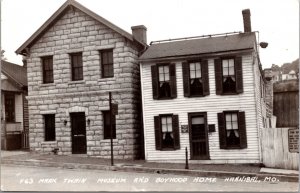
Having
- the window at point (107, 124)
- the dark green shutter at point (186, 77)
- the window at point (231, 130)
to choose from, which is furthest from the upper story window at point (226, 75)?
the window at point (107, 124)

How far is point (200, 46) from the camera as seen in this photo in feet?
65.2

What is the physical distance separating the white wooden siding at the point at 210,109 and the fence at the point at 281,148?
468 mm

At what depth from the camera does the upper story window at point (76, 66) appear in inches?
834

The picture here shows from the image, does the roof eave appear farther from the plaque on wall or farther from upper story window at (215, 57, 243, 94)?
the plaque on wall

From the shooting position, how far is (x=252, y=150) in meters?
18.1

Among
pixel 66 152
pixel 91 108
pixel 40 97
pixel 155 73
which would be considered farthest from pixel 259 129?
pixel 40 97

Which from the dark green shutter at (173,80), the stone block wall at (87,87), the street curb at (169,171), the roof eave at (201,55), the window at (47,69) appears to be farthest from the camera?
the window at (47,69)

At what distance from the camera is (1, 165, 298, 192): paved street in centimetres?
1262

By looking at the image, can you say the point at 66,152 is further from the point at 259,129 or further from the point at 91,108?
the point at 259,129

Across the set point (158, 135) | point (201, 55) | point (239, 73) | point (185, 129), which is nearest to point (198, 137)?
point (185, 129)

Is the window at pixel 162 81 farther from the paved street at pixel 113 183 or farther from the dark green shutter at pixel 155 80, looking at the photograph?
the paved street at pixel 113 183

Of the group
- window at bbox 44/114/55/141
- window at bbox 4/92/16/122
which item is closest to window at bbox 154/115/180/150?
window at bbox 44/114/55/141

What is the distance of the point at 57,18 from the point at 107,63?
3.90m

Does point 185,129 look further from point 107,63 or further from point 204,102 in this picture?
point 107,63
